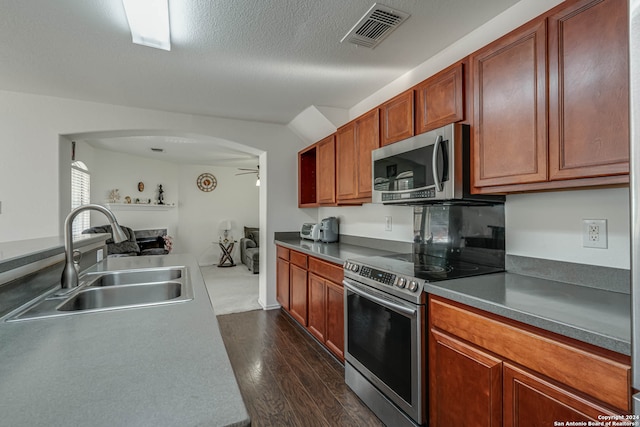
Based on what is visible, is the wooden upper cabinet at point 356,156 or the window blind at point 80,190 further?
the window blind at point 80,190

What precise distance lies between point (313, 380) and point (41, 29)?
9.81ft

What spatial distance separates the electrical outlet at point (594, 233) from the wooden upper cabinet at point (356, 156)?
4.65ft

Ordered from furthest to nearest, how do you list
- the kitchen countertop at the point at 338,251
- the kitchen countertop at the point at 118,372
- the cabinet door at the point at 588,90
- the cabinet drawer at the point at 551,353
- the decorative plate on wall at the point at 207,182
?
the decorative plate on wall at the point at 207,182, the kitchen countertop at the point at 338,251, the cabinet door at the point at 588,90, the cabinet drawer at the point at 551,353, the kitchen countertop at the point at 118,372

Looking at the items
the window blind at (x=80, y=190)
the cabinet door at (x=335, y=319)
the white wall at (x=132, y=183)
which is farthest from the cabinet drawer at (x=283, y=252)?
the white wall at (x=132, y=183)

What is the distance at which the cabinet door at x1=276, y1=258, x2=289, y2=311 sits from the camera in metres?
3.59

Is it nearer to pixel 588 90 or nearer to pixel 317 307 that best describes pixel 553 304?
pixel 588 90

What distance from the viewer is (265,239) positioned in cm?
402

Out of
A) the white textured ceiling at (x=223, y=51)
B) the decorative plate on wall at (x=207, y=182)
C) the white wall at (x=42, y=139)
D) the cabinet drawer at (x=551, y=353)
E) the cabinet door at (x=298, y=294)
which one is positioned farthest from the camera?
the decorative plate on wall at (x=207, y=182)

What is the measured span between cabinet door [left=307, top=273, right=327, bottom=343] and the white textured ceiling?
1.83 metres

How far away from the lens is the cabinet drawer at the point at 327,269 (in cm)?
241

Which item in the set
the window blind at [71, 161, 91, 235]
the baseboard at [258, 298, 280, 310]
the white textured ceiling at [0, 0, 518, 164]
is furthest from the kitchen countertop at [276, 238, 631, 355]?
the window blind at [71, 161, 91, 235]

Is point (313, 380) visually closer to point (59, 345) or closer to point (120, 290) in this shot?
point (120, 290)

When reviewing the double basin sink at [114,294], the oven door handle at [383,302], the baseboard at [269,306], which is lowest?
the baseboard at [269,306]

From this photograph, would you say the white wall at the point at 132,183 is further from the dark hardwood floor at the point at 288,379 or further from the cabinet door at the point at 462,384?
the cabinet door at the point at 462,384
